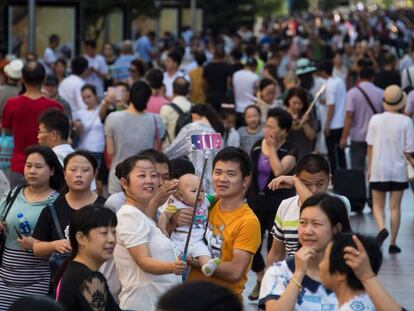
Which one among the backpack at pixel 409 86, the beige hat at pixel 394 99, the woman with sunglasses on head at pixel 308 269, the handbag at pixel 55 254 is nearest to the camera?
the woman with sunglasses on head at pixel 308 269

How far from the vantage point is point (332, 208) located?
242 inches

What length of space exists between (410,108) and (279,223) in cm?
800

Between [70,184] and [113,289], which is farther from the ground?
[70,184]

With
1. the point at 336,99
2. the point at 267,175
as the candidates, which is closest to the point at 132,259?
the point at 267,175

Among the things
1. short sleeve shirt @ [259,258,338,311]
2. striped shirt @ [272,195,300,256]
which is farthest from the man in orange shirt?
short sleeve shirt @ [259,258,338,311]

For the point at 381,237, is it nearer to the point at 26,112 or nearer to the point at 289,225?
the point at 289,225

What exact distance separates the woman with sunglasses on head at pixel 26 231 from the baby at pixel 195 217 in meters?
0.80

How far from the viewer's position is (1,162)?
482 inches

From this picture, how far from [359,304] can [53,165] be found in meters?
3.33

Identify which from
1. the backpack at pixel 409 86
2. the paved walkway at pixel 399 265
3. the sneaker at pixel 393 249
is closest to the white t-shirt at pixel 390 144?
the sneaker at pixel 393 249

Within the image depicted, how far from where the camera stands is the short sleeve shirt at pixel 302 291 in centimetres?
573

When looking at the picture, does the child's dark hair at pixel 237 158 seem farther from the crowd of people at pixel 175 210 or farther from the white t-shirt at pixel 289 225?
the white t-shirt at pixel 289 225

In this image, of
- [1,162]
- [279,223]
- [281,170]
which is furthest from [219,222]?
[1,162]

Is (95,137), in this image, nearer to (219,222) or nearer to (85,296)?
(219,222)
